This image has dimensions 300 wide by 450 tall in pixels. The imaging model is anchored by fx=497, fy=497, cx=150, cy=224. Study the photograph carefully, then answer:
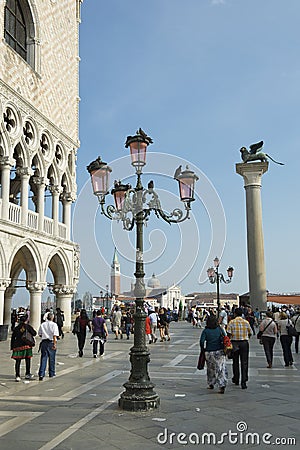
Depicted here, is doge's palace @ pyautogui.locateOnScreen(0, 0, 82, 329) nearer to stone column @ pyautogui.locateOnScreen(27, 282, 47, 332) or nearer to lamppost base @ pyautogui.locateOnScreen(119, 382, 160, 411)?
stone column @ pyautogui.locateOnScreen(27, 282, 47, 332)

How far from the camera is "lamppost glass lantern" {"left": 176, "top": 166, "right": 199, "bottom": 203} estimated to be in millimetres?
7879

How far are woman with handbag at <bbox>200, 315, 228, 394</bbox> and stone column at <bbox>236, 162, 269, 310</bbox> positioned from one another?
52.2 feet

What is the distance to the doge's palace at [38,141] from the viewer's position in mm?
17891

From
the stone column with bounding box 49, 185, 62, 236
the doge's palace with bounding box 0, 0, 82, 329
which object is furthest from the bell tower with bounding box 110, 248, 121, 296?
the stone column with bounding box 49, 185, 62, 236

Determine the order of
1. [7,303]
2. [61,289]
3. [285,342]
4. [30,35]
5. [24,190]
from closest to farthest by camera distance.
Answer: [285,342], [24,190], [30,35], [61,289], [7,303]

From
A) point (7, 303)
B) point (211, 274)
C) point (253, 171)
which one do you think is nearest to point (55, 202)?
point (7, 303)

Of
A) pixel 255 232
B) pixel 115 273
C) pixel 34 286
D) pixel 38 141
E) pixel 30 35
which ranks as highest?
pixel 30 35

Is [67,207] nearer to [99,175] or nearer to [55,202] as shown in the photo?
[55,202]

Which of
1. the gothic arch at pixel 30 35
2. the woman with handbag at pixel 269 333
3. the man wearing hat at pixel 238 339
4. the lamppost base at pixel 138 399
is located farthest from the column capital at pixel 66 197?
the lamppost base at pixel 138 399

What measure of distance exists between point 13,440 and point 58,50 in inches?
815

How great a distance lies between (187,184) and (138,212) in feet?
3.15

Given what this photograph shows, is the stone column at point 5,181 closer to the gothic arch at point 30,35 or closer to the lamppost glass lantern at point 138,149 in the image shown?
the gothic arch at point 30,35

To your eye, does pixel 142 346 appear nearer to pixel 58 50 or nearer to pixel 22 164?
pixel 22 164

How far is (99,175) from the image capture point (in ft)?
26.5
